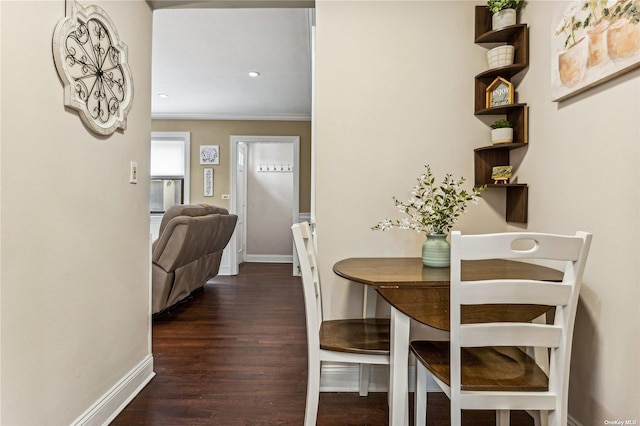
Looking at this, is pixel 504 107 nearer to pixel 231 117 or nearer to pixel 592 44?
pixel 592 44

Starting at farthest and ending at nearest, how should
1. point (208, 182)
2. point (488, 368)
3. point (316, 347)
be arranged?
point (208, 182) < point (316, 347) < point (488, 368)

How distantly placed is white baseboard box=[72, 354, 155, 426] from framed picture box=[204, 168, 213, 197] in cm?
364

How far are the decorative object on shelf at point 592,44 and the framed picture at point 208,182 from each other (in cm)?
479

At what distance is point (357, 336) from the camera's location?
5.22 ft

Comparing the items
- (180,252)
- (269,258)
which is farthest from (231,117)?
(180,252)

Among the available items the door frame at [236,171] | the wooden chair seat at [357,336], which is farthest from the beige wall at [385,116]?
the door frame at [236,171]

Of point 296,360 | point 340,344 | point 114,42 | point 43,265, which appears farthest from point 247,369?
point 114,42

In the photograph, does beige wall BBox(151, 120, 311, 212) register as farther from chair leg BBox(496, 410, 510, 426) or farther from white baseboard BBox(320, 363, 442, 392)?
chair leg BBox(496, 410, 510, 426)

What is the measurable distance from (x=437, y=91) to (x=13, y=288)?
214 centimetres

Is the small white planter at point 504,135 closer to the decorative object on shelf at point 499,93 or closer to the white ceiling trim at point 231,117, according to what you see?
the decorative object on shelf at point 499,93

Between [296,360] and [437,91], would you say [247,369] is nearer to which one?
[296,360]

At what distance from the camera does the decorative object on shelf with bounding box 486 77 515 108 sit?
1.88m

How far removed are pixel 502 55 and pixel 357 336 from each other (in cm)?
167

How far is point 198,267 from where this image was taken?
12.3 ft
